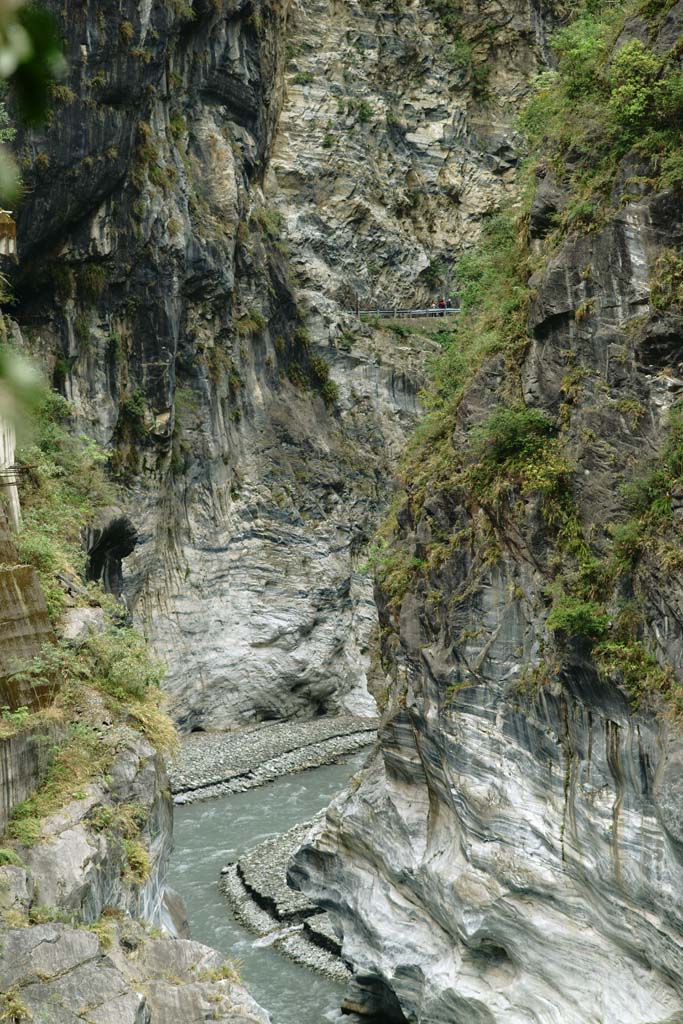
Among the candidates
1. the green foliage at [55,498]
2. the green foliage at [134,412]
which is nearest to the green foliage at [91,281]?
the green foliage at [134,412]

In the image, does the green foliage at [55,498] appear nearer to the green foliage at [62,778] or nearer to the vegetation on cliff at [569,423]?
the green foliage at [62,778]

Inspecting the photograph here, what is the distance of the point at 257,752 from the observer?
2988 centimetres

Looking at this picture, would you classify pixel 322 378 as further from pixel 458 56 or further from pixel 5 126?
pixel 5 126

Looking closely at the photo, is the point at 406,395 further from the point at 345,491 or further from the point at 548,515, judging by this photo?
the point at 548,515

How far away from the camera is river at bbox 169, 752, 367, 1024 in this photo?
52.5 feet

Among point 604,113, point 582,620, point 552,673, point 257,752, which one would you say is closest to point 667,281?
point 604,113

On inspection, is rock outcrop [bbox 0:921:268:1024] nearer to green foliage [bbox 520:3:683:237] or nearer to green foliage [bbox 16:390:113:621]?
green foliage [bbox 16:390:113:621]

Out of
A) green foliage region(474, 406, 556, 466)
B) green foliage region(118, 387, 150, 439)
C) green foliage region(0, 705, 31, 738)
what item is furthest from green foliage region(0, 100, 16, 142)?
green foliage region(0, 705, 31, 738)

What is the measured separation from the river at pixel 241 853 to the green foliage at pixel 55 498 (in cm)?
652

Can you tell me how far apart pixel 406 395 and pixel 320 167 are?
9.74 meters

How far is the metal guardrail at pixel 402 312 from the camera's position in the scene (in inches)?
1599

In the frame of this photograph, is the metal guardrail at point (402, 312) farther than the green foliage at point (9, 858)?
Yes

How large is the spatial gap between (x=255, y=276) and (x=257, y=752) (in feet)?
54.2

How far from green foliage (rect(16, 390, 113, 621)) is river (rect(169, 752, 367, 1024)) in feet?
21.4
